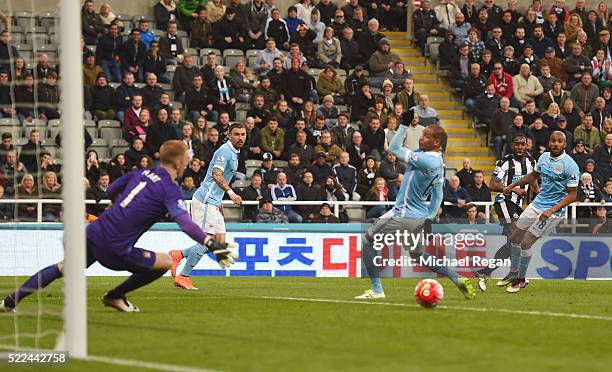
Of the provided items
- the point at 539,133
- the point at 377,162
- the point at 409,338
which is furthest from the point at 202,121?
the point at 409,338

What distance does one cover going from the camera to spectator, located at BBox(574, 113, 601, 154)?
28281 mm

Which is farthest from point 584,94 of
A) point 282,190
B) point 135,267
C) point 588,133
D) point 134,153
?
point 135,267

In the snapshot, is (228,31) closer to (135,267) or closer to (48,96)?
(48,96)

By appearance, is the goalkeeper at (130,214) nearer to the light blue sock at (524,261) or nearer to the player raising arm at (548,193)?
the player raising arm at (548,193)

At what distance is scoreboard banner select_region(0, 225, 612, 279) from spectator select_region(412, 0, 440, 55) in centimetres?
991

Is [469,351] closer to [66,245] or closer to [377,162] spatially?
[66,245]

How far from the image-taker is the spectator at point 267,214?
2373 cm

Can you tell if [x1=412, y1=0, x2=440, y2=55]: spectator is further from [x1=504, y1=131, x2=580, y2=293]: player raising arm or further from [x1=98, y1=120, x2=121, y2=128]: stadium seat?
[x1=504, y1=131, x2=580, y2=293]: player raising arm

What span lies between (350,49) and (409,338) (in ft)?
65.7

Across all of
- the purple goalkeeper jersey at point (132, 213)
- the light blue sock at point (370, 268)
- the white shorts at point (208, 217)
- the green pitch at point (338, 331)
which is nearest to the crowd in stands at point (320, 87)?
the white shorts at point (208, 217)

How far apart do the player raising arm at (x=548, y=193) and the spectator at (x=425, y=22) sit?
1438 cm

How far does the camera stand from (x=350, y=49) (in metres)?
29.6

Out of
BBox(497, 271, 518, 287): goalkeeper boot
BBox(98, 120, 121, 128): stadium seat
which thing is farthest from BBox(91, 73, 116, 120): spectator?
BBox(497, 271, 518, 287): goalkeeper boot

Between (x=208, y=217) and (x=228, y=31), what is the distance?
468 inches
